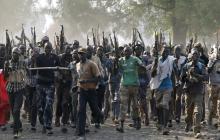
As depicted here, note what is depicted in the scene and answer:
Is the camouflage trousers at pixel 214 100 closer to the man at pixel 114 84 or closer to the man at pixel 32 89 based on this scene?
the man at pixel 114 84


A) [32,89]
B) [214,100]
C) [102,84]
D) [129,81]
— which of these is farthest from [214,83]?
[32,89]

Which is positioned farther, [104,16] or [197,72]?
[104,16]

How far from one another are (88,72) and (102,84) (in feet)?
6.12

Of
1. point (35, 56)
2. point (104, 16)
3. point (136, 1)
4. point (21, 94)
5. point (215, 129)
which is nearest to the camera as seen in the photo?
point (21, 94)

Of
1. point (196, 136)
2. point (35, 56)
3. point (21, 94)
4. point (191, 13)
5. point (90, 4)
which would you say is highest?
point (90, 4)

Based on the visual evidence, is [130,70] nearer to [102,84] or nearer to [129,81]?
[129,81]

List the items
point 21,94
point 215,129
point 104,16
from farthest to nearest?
1. point 104,16
2. point 215,129
3. point 21,94

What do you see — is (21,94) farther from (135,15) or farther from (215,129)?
(135,15)

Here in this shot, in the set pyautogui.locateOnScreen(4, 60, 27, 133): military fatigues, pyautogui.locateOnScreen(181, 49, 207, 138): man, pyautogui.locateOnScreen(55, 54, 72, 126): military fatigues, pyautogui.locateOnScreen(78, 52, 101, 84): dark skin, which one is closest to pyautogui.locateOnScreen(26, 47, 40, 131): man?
pyautogui.locateOnScreen(55, 54, 72, 126): military fatigues

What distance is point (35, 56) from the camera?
13.4 meters

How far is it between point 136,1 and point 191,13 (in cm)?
559

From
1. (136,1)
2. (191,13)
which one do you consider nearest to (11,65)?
(191,13)

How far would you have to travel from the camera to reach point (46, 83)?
13109 millimetres

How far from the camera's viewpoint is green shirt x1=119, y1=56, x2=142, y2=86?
1362 cm
